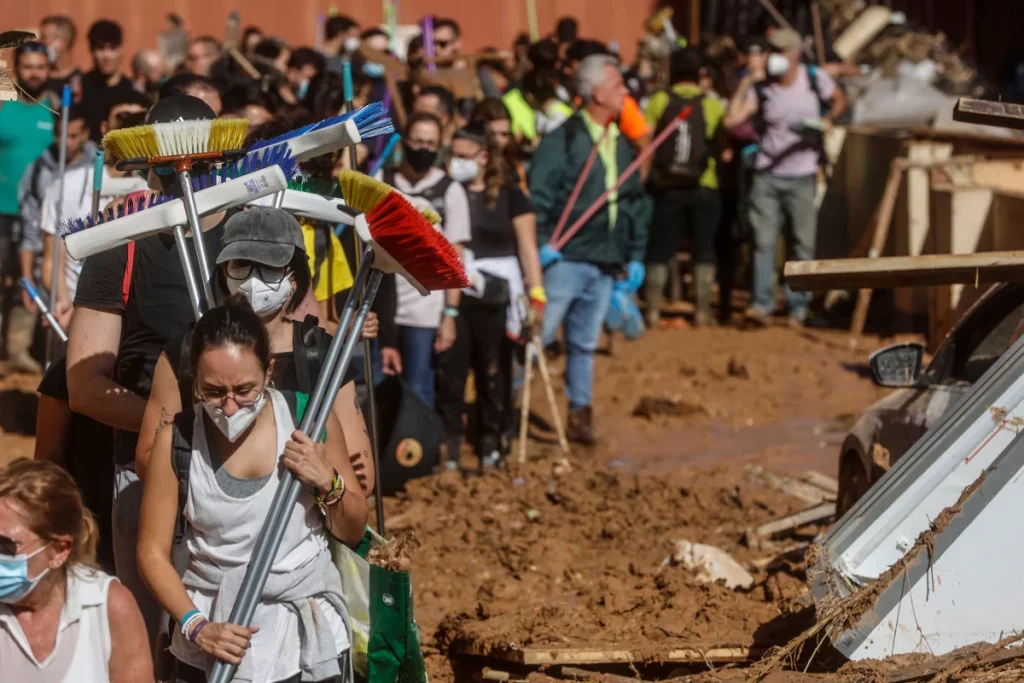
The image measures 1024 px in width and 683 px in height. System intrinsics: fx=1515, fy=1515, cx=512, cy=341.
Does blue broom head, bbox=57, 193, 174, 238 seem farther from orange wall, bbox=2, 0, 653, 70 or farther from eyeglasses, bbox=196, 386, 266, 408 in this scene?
orange wall, bbox=2, 0, 653, 70

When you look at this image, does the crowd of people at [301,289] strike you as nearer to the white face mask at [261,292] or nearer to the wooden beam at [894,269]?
the white face mask at [261,292]

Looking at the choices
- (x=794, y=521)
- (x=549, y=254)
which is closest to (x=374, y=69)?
(x=549, y=254)

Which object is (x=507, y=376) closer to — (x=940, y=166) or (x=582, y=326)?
(x=582, y=326)

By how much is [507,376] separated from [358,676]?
561cm

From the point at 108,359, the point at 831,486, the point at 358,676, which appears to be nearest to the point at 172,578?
the point at 358,676

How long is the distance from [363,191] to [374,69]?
8147 mm

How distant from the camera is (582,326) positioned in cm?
1048

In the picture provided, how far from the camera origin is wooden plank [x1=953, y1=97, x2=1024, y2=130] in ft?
17.0

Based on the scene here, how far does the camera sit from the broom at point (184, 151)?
4.38 metres

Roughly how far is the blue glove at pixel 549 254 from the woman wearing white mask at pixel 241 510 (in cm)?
627

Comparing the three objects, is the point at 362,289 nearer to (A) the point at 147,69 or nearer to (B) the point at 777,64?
(B) the point at 777,64

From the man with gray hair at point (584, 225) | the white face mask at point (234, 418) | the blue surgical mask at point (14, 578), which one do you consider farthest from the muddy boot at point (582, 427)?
the blue surgical mask at point (14, 578)

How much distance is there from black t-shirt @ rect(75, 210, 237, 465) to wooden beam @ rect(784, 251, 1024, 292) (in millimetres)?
1923

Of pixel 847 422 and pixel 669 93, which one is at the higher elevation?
pixel 669 93
